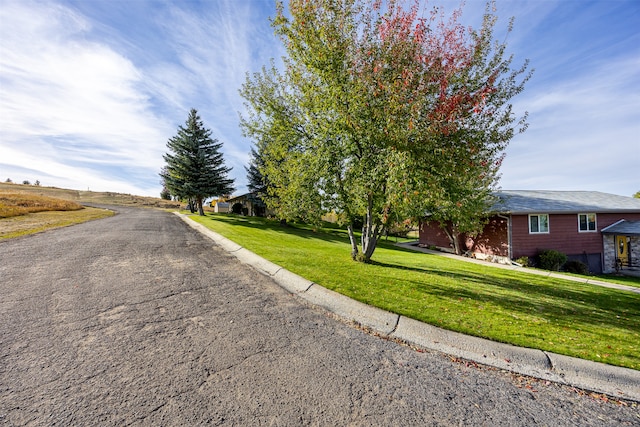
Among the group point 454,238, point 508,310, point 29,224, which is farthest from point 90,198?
point 508,310

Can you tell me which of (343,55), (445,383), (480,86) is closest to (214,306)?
(445,383)

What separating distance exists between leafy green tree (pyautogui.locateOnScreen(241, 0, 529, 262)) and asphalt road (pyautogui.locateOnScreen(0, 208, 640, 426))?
397 cm

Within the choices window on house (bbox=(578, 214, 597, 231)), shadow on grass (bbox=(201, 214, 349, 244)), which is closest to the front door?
window on house (bbox=(578, 214, 597, 231))

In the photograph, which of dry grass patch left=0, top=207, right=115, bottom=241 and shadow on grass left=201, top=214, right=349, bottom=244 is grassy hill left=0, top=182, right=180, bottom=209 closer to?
shadow on grass left=201, top=214, right=349, bottom=244

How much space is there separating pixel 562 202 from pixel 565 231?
2587 mm

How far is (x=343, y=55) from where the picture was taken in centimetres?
798

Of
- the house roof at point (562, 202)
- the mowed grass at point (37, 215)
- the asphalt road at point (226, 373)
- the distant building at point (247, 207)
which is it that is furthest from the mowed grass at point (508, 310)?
the distant building at point (247, 207)

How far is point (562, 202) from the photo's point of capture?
2127 cm

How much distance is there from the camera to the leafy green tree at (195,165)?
28.7m

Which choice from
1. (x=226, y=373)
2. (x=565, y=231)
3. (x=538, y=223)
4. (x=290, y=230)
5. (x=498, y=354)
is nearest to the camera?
(x=226, y=373)

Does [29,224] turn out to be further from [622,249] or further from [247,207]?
[622,249]

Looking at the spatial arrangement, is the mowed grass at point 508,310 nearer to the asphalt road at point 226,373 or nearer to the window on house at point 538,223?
the asphalt road at point 226,373

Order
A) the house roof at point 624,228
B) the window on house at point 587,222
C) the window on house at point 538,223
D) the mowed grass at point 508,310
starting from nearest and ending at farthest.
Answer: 1. the mowed grass at point 508,310
2. the window on house at point 538,223
3. the house roof at point 624,228
4. the window on house at point 587,222

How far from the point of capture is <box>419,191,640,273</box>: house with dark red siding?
754 inches
